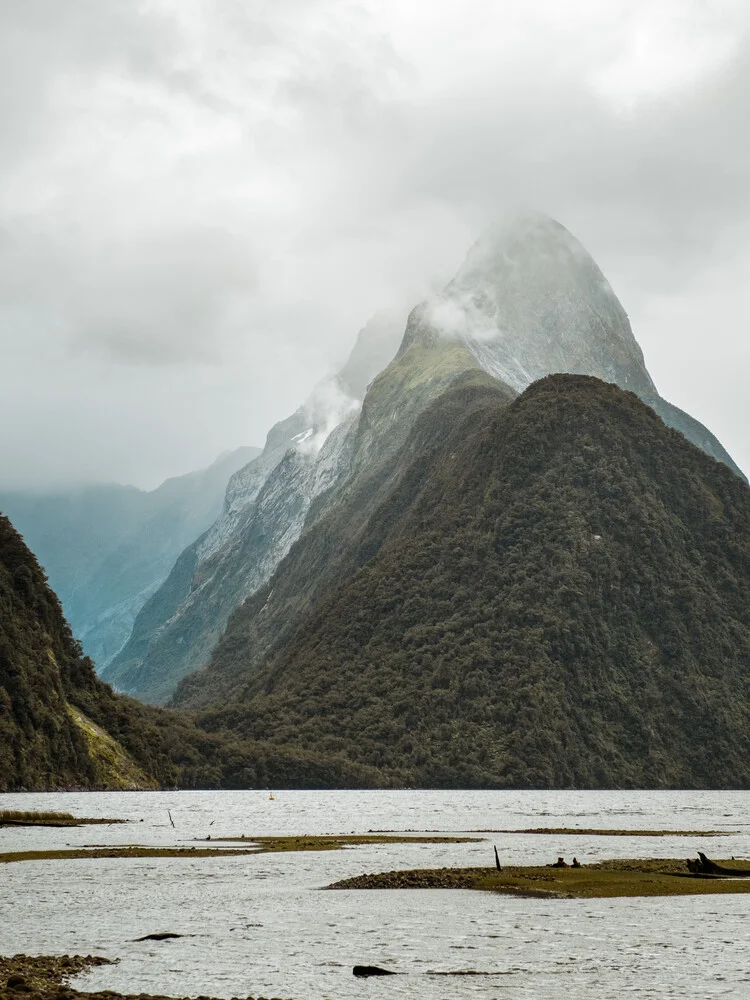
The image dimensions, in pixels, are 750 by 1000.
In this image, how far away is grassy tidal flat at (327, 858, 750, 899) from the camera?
58594 millimetres


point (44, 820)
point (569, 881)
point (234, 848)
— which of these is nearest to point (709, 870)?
point (569, 881)

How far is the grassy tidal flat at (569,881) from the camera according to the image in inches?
2307

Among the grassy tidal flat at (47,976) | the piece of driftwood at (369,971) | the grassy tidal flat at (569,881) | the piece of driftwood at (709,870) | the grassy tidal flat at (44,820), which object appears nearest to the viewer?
the grassy tidal flat at (47,976)

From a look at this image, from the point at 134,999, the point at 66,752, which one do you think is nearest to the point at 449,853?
the point at 134,999

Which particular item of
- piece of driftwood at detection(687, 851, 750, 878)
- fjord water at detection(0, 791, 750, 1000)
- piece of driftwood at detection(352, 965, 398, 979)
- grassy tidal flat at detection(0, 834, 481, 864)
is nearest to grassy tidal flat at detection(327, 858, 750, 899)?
piece of driftwood at detection(687, 851, 750, 878)

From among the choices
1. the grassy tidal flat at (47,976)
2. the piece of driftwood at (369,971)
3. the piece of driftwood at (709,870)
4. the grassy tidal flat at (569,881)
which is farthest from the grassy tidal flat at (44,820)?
the piece of driftwood at (369,971)

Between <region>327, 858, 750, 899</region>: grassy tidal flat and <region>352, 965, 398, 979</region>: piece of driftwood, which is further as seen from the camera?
<region>327, 858, 750, 899</region>: grassy tidal flat

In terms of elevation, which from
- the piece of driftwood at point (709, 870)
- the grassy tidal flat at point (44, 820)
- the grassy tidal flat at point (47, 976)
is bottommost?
the grassy tidal flat at point (47, 976)

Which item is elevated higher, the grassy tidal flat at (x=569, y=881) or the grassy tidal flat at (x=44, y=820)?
the grassy tidal flat at (x=44, y=820)

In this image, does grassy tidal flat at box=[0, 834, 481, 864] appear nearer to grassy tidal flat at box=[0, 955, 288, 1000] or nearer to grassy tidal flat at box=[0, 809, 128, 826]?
grassy tidal flat at box=[0, 809, 128, 826]

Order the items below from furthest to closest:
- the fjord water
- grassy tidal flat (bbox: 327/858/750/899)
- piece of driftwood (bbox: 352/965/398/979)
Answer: grassy tidal flat (bbox: 327/858/750/899)
piece of driftwood (bbox: 352/965/398/979)
the fjord water

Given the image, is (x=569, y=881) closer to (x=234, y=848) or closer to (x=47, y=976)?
(x=47, y=976)

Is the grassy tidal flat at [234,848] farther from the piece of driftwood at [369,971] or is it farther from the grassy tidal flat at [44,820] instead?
the piece of driftwood at [369,971]

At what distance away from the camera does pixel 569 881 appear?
62.7 meters
